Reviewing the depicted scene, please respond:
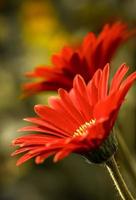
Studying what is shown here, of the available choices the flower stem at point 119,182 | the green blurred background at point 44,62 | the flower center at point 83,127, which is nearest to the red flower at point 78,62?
the flower center at point 83,127

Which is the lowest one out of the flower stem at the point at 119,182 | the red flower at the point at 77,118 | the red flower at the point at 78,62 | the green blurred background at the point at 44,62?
the flower stem at the point at 119,182

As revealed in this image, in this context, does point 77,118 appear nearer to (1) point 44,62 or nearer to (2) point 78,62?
(2) point 78,62

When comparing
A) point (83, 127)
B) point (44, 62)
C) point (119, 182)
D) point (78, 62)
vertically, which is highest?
point (44, 62)

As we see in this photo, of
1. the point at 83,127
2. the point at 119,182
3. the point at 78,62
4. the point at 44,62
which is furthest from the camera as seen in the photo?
the point at 44,62

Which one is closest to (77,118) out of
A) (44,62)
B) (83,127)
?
(83,127)

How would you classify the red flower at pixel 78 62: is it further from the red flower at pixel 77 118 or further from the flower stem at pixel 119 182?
the flower stem at pixel 119 182

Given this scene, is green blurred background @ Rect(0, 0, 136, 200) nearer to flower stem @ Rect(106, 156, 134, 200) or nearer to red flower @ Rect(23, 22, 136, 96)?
red flower @ Rect(23, 22, 136, 96)
